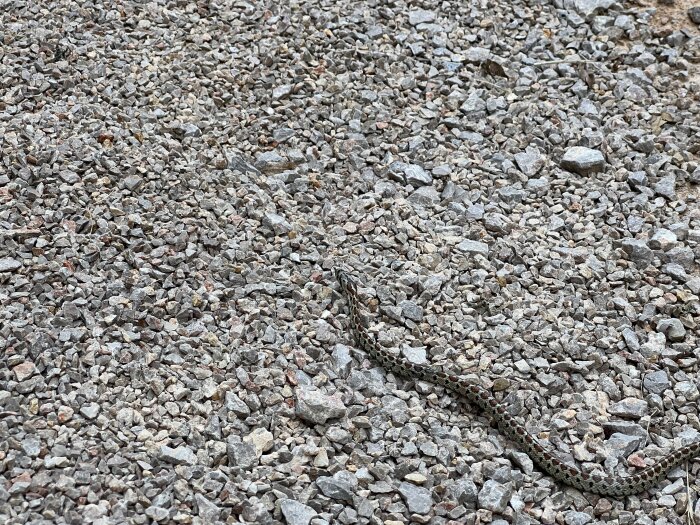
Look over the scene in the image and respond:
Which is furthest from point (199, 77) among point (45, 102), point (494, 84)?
point (494, 84)

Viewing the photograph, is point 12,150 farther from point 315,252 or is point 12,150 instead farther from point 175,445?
point 175,445

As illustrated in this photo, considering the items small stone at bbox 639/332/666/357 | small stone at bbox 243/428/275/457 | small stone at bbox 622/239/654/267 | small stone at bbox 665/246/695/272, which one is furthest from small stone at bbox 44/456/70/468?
small stone at bbox 665/246/695/272

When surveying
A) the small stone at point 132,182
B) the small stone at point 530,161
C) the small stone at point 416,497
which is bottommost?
the small stone at point 416,497

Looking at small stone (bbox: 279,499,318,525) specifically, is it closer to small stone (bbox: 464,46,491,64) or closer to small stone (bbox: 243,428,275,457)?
small stone (bbox: 243,428,275,457)

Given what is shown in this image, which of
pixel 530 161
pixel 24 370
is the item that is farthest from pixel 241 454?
pixel 530 161

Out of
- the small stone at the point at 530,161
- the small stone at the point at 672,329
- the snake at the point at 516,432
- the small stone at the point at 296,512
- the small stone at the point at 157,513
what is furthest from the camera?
the small stone at the point at 530,161

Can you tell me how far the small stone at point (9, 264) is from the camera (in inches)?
273

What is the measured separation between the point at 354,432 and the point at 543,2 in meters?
5.79

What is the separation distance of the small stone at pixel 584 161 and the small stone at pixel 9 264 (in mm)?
4667

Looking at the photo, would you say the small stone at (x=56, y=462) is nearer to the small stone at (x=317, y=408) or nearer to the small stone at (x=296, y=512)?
the small stone at (x=296, y=512)

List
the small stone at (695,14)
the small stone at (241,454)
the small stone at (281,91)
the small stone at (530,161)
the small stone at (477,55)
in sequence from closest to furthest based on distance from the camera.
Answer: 1. the small stone at (241,454)
2. the small stone at (530,161)
3. the small stone at (281,91)
4. the small stone at (477,55)
5. the small stone at (695,14)

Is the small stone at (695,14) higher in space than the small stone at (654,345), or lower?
higher

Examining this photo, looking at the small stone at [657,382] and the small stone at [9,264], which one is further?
the small stone at [9,264]

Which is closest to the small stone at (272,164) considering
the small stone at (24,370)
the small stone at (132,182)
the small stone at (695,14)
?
the small stone at (132,182)
